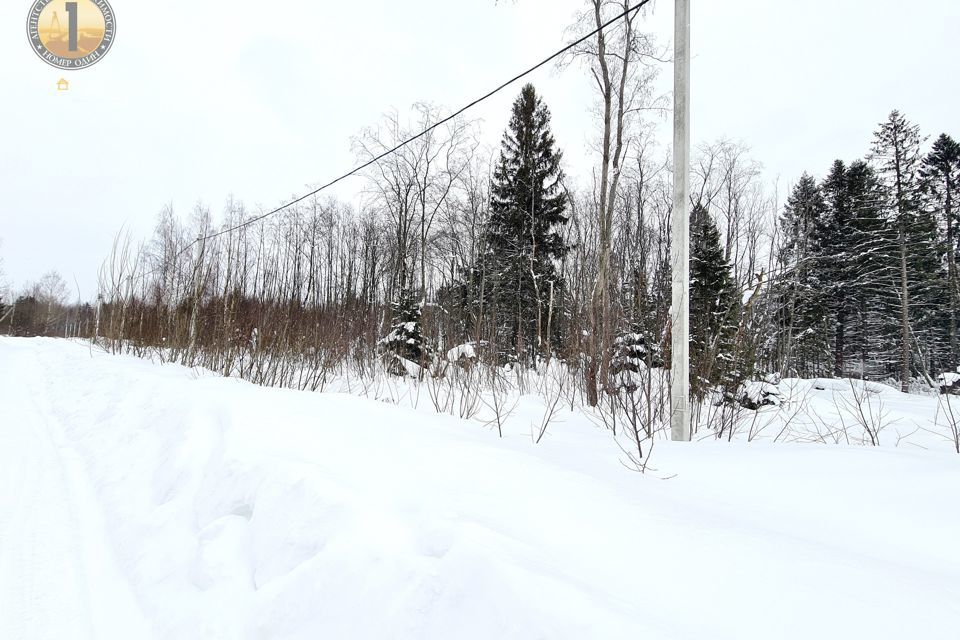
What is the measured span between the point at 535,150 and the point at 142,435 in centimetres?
1973

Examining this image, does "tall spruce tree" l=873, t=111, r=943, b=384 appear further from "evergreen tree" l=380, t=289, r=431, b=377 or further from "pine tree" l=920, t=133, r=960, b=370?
"evergreen tree" l=380, t=289, r=431, b=377

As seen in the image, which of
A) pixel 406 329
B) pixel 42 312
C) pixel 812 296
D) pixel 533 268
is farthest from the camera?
pixel 42 312

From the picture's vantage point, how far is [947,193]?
74.3 feet

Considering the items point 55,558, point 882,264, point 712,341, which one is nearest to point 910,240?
point 882,264

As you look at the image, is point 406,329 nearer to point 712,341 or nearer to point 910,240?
point 712,341

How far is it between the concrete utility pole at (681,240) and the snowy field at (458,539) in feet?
1.70

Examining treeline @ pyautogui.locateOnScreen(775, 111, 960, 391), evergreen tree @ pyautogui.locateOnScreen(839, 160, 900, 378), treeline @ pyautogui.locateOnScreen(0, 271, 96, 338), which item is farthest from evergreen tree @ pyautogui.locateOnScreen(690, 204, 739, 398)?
treeline @ pyautogui.locateOnScreen(0, 271, 96, 338)

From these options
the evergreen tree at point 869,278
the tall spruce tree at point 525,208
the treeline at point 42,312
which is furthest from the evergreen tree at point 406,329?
the treeline at point 42,312

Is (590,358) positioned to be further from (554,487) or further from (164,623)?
(164,623)

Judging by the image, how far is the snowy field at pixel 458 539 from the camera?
3.58 ft

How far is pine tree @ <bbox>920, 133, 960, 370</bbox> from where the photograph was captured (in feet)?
68.1

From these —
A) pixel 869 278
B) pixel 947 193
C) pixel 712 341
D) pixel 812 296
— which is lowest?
pixel 712 341

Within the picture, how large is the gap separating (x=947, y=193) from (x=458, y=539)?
3370cm

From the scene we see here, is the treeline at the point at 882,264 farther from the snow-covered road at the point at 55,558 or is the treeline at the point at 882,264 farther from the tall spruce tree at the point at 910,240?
the snow-covered road at the point at 55,558
